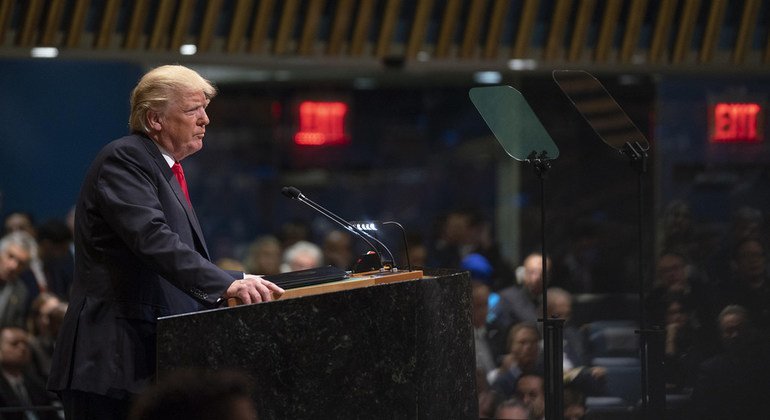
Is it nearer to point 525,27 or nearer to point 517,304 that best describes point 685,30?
point 525,27

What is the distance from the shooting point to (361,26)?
760 cm

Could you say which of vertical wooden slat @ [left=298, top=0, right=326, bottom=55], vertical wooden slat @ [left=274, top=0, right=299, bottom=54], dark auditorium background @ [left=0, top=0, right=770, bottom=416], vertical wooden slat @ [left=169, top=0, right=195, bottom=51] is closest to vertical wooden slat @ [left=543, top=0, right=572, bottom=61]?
dark auditorium background @ [left=0, top=0, right=770, bottom=416]

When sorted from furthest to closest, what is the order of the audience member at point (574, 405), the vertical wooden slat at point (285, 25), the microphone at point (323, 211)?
the vertical wooden slat at point (285, 25)
the audience member at point (574, 405)
the microphone at point (323, 211)

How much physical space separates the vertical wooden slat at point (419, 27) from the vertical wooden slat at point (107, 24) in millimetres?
1826

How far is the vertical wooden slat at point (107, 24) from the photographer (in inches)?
287

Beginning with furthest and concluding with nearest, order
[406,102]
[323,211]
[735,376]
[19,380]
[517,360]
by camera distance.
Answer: [406,102] → [19,380] → [517,360] → [735,376] → [323,211]

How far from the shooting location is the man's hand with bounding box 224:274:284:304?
Result: 9.48ft

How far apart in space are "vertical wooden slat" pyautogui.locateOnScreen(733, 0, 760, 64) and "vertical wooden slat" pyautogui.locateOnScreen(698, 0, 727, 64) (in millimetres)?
134

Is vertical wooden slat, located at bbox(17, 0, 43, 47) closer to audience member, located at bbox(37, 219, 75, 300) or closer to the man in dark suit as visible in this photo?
audience member, located at bbox(37, 219, 75, 300)

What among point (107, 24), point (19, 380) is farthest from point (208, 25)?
point (19, 380)

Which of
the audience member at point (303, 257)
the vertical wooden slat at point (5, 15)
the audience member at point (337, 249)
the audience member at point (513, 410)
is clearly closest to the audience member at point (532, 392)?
the audience member at point (513, 410)

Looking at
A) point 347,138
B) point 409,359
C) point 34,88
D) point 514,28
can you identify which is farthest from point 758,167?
point 409,359

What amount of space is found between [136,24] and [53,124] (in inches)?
33.9

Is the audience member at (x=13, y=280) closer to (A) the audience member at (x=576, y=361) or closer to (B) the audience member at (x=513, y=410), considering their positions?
(B) the audience member at (x=513, y=410)
